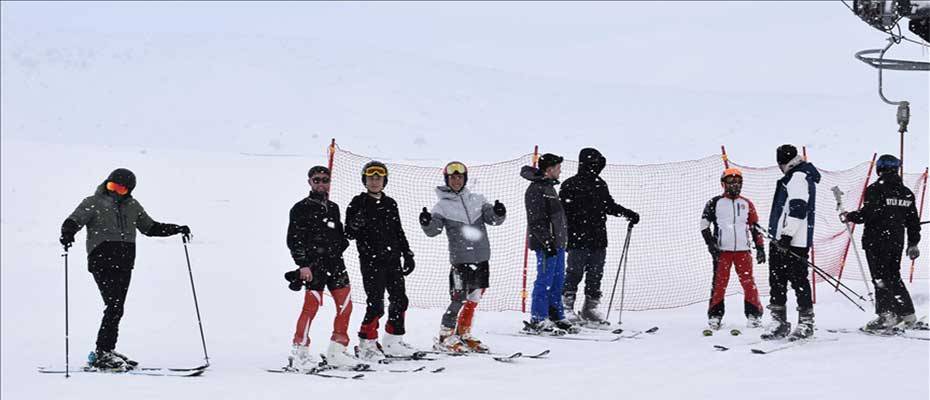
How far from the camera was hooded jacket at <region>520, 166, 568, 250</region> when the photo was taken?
968cm

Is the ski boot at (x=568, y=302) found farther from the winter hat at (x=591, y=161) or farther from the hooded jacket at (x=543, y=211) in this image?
the winter hat at (x=591, y=161)

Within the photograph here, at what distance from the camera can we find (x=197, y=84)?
57688mm

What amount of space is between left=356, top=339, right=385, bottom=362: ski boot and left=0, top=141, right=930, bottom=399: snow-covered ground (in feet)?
1.45

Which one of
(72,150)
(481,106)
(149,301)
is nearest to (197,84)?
(481,106)

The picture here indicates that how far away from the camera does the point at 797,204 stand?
907cm

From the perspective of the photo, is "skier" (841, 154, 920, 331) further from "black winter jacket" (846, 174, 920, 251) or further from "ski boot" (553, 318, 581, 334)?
"ski boot" (553, 318, 581, 334)

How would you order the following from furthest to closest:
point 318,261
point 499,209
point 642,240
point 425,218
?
point 642,240 → point 499,209 → point 425,218 → point 318,261

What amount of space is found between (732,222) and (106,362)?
5.81m

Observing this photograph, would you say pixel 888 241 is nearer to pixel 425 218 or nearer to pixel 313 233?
pixel 425 218

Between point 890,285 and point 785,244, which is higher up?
point 785,244

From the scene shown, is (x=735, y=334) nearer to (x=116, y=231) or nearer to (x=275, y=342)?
(x=275, y=342)

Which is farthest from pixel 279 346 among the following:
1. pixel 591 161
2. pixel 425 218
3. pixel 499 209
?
pixel 591 161

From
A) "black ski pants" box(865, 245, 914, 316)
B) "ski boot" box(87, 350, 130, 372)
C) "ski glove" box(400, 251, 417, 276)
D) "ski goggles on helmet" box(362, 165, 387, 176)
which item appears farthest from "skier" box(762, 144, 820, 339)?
"ski boot" box(87, 350, 130, 372)

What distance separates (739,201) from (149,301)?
6559 millimetres
